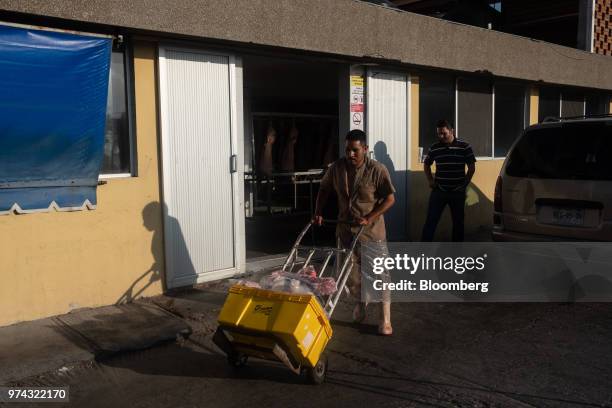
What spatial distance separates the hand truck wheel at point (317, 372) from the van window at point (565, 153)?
3506 millimetres

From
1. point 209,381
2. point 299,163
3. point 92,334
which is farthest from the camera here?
point 299,163

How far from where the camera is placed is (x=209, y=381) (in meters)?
4.45

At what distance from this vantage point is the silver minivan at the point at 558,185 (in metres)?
6.02

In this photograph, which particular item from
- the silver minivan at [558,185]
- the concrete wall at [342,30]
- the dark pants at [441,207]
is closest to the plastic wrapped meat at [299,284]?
the concrete wall at [342,30]

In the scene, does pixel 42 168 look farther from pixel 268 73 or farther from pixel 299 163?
pixel 299 163

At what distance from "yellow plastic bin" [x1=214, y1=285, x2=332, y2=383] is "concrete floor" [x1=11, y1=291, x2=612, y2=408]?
28 centimetres

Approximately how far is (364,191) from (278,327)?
182cm

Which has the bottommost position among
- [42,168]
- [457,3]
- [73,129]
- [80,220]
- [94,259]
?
[94,259]

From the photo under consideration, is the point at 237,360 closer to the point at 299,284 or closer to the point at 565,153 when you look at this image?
the point at 299,284

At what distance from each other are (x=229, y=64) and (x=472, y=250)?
170 inches

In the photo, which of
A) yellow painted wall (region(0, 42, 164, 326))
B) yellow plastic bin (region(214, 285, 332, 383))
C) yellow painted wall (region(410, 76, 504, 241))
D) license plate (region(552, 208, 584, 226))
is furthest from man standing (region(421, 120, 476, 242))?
yellow plastic bin (region(214, 285, 332, 383))

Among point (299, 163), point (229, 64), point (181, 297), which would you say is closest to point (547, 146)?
point (229, 64)

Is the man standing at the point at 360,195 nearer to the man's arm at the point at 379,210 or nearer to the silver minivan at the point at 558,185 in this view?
the man's arm at the point at 379,210

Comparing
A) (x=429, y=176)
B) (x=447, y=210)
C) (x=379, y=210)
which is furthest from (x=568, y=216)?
(x=447, y=210)
